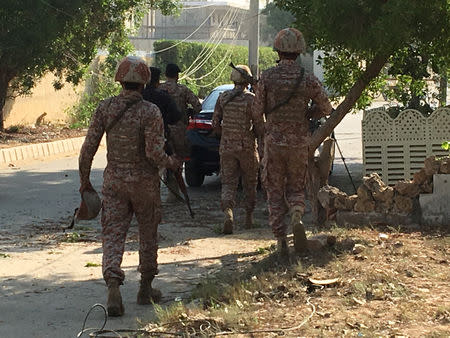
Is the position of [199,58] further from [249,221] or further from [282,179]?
[282,179]

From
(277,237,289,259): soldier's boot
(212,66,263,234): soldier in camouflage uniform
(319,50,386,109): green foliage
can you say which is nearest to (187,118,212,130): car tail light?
(319,50,386,109): green foliage

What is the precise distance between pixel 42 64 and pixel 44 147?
167 cm

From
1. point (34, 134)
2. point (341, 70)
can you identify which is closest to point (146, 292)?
point (341, 70)

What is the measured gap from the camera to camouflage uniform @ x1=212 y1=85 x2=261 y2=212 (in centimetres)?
1066

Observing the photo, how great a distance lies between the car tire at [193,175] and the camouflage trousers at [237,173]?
3.66 m

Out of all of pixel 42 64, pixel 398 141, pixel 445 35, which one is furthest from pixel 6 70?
pixel 445 35

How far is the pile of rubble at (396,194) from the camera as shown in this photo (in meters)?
9.16

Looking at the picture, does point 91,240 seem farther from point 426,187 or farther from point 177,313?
point 177,313

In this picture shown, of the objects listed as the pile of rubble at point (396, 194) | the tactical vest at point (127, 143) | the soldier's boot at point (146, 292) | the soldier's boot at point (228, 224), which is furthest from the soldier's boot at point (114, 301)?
the soldier's boot at point (228, 224)

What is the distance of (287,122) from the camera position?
318 inches

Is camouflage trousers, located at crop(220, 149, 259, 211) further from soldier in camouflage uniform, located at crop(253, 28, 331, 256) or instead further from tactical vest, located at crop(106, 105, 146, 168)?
tactical vest, located at crop(106, 105, 146, 168)

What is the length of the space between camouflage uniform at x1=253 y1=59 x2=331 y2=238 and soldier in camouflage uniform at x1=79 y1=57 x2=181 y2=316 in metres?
1.39

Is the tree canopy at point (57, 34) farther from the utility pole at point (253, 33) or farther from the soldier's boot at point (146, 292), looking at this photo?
the soldier's boot at point (146, 292)

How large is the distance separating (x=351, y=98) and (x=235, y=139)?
4.34ft
